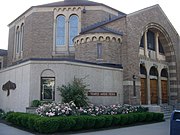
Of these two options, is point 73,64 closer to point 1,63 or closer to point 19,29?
point 19,29

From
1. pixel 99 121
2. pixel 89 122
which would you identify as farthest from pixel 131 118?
pixel 89 122

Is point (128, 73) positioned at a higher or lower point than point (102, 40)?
lower

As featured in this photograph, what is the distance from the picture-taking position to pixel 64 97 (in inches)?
658

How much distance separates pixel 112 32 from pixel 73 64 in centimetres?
691

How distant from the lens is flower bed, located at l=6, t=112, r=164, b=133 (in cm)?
1243

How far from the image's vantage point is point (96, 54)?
23.3 metres

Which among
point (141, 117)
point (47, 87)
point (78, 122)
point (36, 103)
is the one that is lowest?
point (141, 117)

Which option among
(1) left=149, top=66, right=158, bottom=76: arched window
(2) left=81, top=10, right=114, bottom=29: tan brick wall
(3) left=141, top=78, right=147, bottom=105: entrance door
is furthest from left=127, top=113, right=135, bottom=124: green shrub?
(2) left=81, top=10, right=114, bottom=29: tan brick wall

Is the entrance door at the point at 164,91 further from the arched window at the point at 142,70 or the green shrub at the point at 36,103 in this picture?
the green shrub at the point at 36,103

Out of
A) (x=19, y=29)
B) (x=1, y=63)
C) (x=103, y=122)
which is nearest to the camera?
(x=103, y=122)

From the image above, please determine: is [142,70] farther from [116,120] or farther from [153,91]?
[116,120]

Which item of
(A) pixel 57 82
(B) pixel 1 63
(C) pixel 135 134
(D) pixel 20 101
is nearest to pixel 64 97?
(A) pixel 57 82

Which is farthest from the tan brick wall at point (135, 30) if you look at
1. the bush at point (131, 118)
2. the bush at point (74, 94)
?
the bush at point (74, 94)

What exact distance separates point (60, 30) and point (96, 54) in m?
9.46
